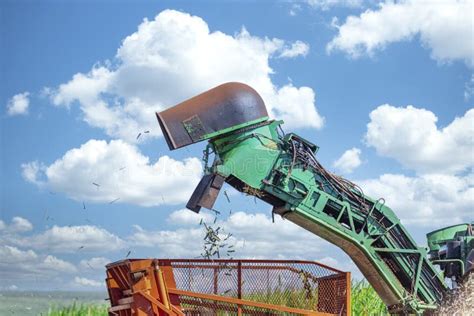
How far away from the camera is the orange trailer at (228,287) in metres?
7.48

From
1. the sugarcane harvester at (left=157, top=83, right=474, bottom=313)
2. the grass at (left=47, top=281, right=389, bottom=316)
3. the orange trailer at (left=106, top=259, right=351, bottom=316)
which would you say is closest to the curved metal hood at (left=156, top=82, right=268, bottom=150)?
the sugarcane harvester at (left=157, top=83, right=474, bottom=313)

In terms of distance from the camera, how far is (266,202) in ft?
27.2

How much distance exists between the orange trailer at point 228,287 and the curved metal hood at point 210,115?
1544 millimetres

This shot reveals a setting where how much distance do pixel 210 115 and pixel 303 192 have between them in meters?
1.53

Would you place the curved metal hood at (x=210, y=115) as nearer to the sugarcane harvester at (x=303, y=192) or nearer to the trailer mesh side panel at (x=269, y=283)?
the sugarcane harvester at (x=303, y=192)

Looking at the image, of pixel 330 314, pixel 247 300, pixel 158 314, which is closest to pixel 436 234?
pixel 330 314

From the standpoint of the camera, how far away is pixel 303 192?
8219 mm

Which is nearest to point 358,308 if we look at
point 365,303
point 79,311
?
point 365,303

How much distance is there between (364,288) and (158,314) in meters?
8.37

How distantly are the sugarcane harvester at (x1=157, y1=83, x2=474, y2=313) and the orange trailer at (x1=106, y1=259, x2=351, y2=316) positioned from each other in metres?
0.68

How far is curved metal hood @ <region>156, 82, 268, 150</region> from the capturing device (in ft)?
25.9

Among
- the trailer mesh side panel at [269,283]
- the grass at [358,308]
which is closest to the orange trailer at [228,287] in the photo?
the trailer mesh side panel at [269,283]

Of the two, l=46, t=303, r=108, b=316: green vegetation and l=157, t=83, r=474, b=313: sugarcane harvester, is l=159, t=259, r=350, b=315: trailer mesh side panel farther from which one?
l=46, t=303, r=108, b=316: green vegetation

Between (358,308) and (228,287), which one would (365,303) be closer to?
(358,308)
